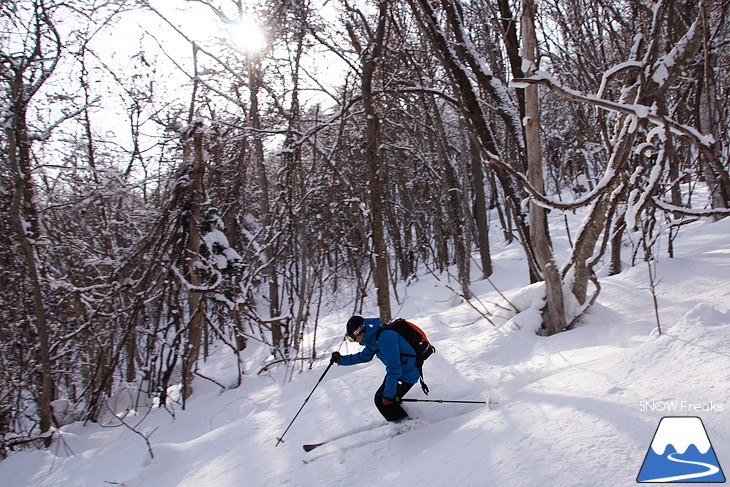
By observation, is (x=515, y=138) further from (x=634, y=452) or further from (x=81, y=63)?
(x=81, y=63)

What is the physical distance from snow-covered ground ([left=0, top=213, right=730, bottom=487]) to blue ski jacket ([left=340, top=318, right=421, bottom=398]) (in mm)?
389

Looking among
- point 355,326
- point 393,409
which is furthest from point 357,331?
point 393,409

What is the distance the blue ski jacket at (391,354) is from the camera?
4.11 metres

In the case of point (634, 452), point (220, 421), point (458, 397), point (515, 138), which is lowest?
point (220, 421)

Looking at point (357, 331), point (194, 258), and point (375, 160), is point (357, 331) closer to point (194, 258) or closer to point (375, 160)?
point (375, 160)

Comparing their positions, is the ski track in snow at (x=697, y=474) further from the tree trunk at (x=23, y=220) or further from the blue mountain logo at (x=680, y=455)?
the tree trunk at (x=23, y=220)

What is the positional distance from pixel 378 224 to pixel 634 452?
5.19 m

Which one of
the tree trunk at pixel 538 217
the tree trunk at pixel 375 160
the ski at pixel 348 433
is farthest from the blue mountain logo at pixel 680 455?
the tree trunk at pixel 375 160

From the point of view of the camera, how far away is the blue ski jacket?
13.5 ft

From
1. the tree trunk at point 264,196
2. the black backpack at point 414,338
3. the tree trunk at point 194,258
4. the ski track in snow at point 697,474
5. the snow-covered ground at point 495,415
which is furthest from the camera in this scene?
the tree trunk at point 264,196

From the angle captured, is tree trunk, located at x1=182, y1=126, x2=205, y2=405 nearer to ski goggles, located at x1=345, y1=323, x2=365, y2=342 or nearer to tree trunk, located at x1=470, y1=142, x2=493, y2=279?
ski goggles, located at x1=345, y1=323, x2=365, y2=342

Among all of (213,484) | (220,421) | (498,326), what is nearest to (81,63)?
(220,421)

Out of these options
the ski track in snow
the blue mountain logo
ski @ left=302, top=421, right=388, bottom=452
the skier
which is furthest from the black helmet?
the ski track in snow

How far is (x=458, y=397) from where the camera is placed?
14.4 ft
